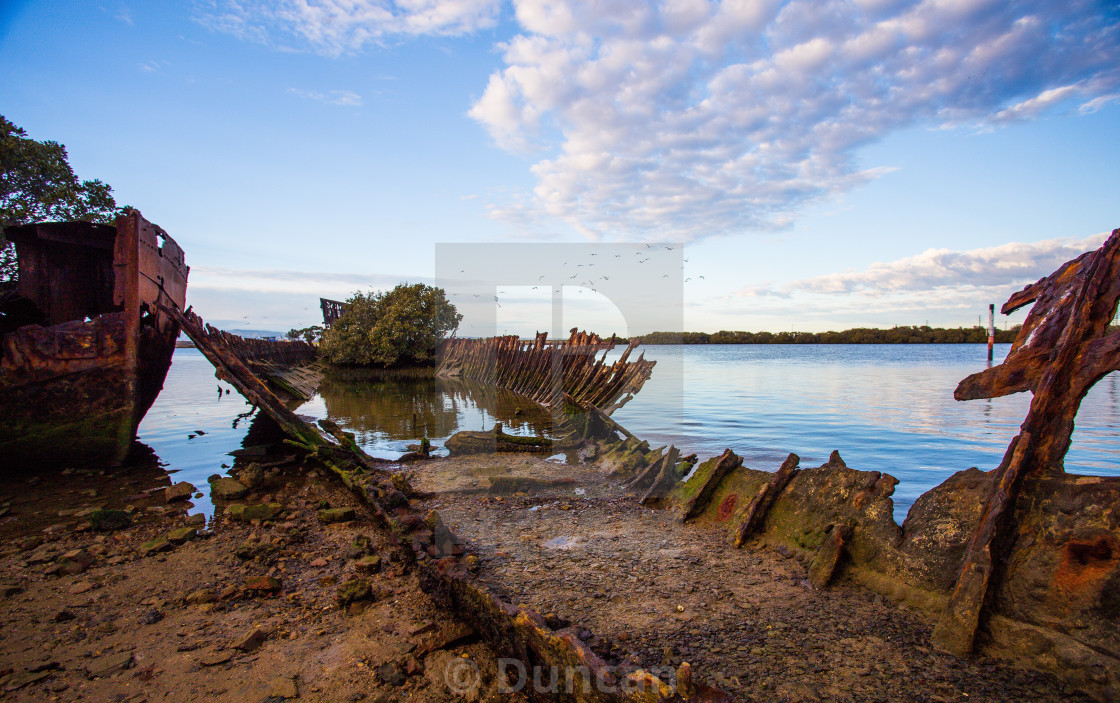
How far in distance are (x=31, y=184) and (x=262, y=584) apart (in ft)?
56.0

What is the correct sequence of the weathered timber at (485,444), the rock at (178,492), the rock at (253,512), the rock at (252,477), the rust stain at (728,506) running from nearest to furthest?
the rust stain at (728,506) → the rock at (253,512) → the rock at (178,492) → the rock at (252,477) → the weathered timber at (485,444)

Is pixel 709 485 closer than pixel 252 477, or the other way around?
pixel 709 485

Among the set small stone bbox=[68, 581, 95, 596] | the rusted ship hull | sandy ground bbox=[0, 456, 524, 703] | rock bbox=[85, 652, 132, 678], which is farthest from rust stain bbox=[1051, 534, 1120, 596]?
the rusted ship hull

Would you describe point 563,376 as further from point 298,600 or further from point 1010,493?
point 1010,493

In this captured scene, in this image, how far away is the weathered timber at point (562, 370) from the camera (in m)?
12.2

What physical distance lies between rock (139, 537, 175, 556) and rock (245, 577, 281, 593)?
4.36 feet

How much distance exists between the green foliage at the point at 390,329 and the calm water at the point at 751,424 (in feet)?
29.4

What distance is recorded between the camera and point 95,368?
745 centimetres

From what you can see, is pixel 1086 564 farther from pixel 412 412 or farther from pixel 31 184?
pixel 31 184

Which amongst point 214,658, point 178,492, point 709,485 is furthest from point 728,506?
point 178,492

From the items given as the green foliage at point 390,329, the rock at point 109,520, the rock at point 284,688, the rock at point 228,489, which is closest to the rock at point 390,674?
the rock at point 284,688

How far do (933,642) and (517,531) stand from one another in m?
3.36

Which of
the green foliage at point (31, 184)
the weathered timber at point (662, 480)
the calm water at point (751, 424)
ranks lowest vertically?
the calm water at point (751, 424)

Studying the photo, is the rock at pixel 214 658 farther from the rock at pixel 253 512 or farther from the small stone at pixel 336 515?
the rock at pixel 253 512
